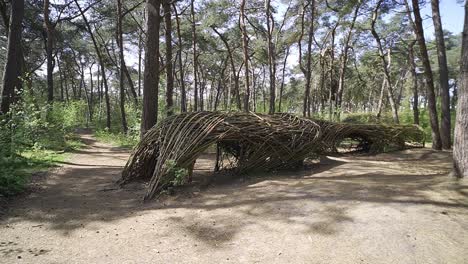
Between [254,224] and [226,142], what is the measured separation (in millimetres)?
2492

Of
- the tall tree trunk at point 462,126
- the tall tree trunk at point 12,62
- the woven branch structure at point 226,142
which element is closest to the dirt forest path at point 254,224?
the tall tree trunk at point 462,126

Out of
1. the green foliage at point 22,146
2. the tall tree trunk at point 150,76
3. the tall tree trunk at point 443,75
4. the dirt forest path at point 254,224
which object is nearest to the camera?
the dirt forest path at point 254,224

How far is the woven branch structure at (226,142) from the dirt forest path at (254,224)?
50 cm

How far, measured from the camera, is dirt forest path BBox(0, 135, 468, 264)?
2.68 metres

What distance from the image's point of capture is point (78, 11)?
1747cm

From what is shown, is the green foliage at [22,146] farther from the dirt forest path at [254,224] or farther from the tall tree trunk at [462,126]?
the tall tree trunk at [462,126]

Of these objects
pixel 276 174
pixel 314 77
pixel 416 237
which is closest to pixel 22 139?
pixel 276 174

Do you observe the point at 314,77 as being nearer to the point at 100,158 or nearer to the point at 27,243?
the point at 100,158

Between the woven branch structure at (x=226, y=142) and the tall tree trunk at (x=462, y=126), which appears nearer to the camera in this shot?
the tall tree trunk at (x=462, y=126)

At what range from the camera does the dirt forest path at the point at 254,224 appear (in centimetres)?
268

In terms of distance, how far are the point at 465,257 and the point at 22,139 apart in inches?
236

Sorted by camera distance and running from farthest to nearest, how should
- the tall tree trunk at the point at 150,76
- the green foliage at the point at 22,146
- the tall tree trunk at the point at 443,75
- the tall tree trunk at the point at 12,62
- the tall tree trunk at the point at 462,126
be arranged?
the tall tree trunk at the point at 443,75 → the tall tree trunk at the point at 150,76 → the tall tree trunk at the point at 12,62 → the green foliage at the point at 22,146 → the tall tree trunk at the point at 462,126

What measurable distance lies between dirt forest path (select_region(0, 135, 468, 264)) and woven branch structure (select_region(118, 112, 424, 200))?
50cm

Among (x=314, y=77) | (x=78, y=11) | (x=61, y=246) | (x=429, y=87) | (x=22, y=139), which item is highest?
(x=78, y=11)
